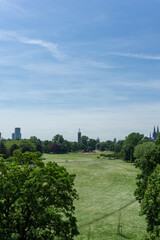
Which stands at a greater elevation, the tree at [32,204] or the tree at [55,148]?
the tree at [32,204]

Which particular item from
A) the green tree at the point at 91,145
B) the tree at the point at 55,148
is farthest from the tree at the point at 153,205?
the green tree at the point at 91,145

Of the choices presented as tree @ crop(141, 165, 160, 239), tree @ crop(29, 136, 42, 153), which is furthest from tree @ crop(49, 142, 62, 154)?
tree @ crop(141, 165, 160, 239)

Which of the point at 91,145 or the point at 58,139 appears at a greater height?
the point at 58,139

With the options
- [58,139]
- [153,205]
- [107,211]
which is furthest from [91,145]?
[153,205]

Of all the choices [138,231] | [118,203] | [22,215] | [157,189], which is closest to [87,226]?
[138,231]

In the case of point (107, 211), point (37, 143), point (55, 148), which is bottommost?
point (107, 211)

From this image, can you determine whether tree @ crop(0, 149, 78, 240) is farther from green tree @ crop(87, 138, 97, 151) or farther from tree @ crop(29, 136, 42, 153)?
green tree @ crop(87, 138, 97, 151)

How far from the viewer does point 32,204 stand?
44.4 ft

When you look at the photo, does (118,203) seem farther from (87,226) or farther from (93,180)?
(93,180)

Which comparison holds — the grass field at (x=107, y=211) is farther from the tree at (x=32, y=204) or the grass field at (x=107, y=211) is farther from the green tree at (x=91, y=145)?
the green tree at (x=91, y=145)

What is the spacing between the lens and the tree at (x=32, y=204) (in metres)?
13.6

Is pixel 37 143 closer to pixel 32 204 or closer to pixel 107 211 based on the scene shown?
pixel 107 211

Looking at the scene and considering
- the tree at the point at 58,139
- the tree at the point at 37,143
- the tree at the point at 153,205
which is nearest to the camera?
the tree at the point at 153,205

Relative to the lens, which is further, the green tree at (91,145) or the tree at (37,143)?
the green tree at (91,145)
